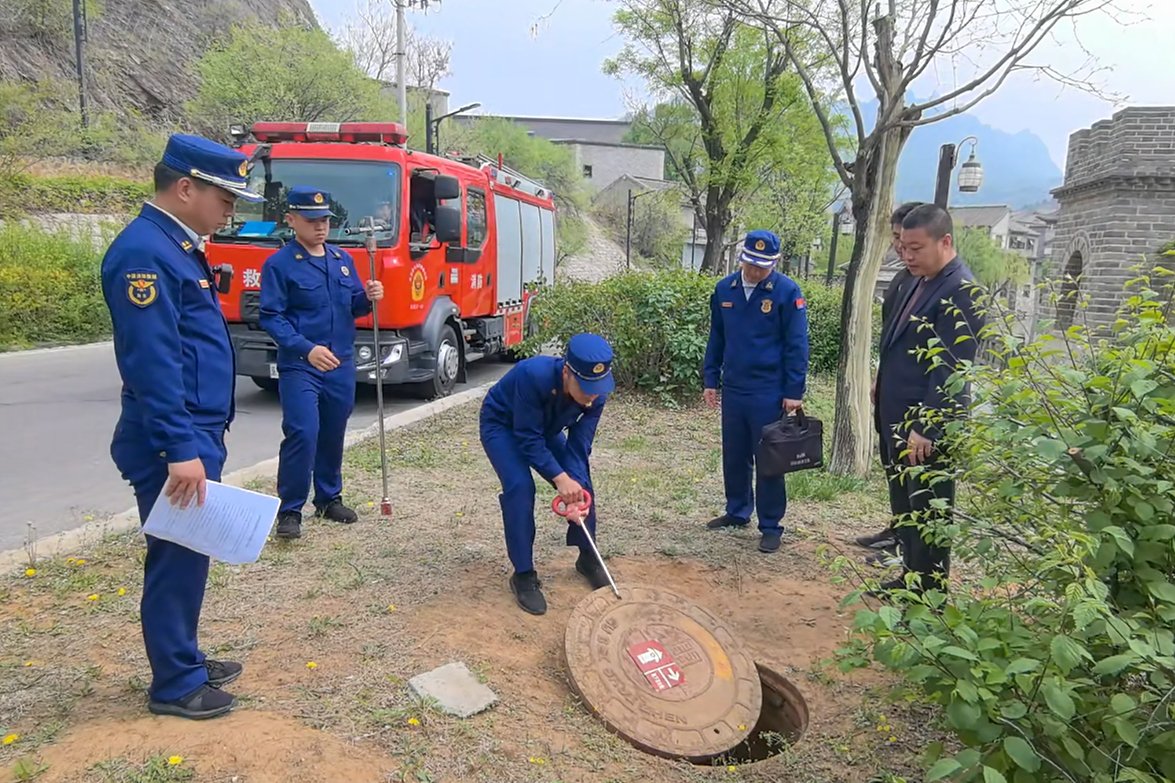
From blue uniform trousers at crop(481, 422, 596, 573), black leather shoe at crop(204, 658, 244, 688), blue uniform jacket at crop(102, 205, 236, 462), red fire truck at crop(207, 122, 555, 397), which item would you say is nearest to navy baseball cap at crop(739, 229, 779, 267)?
blue uniform trousers at crop(481, 422, 596, 573)

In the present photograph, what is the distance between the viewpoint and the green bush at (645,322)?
8398 millimetres

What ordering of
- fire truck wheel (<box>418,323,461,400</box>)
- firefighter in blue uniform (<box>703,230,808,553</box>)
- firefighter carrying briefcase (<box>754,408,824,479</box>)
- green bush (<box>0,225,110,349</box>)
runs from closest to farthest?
firefighter carrying briefcase (<box>754,408,824,479</box>), firefighter in blue uniform (<box>703,230,808,553</box>), fire truck wheel (<box>418,323,461,400</box>), green bush (<box>0,225,110,349</box>)

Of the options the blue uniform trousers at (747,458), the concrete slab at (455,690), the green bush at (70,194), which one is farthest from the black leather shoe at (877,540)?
the green bush at (70,194)

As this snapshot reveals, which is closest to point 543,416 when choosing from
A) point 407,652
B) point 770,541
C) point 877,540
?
point 407,652

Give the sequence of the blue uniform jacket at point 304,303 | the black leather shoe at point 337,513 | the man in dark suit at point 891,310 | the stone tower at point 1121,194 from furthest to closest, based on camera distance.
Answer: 1. the stone tower at point 1121,194
2. the black leather shoe at point 337,513
3. the blue uniform jacket at point 304,303
4. the man in dark suit at point 891,310

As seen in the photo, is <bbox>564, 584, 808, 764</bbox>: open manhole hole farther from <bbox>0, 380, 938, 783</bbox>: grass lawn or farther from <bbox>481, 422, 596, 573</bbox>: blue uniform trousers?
<bbox>481, 422, 596, 573</bbox>: blue uniform trousers

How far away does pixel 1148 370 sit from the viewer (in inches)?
71.2

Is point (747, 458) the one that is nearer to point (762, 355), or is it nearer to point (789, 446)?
point (789, 446)

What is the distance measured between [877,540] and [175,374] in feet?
12.9

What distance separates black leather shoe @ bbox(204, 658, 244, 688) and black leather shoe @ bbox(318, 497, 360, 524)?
1662mm

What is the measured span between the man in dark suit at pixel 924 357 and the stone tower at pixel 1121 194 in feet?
31.3

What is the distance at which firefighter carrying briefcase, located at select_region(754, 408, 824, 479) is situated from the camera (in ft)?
13.7

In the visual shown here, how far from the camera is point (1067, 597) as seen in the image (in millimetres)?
1602

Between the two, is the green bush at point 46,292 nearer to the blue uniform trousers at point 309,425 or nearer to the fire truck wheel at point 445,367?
Answer: the fire truck wheel at point 445,367
